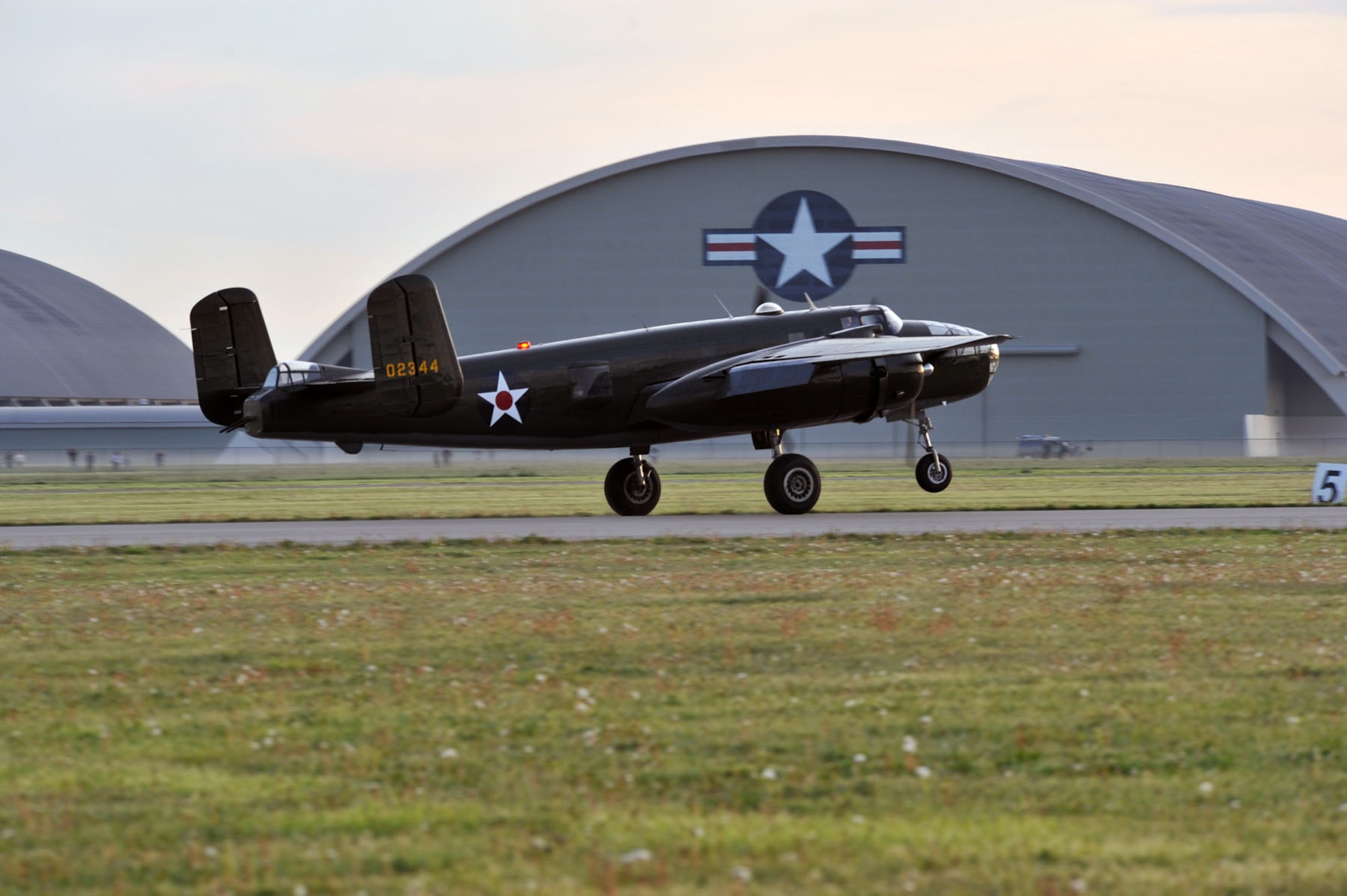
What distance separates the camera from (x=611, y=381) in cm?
2581

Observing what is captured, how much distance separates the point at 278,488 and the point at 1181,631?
3592 cm

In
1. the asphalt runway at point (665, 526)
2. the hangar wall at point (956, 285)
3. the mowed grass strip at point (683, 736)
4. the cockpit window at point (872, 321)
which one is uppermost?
the hangar wall at point (956, 285)

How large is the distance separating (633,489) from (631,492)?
7 centimetres

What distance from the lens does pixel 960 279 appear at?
69.2 meters

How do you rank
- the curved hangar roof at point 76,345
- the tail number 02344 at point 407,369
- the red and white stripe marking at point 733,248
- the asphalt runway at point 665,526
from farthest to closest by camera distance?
the curved hangar roof at point 76,345, the red and white stripe marking at point 733,248, the tail number 02344 at point 407,369, the asphalt runway at point 665,526

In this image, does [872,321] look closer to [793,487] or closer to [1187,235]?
[793,487]

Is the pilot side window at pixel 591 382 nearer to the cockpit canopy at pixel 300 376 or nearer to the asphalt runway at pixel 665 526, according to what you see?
the asphalt runway at pixel 665 526

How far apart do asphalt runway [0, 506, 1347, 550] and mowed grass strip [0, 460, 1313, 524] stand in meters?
1.45

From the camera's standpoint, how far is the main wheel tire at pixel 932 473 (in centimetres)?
2741

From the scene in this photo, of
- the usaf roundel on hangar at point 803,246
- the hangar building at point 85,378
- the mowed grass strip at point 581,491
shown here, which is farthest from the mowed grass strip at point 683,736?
the hangar building at point 85,378

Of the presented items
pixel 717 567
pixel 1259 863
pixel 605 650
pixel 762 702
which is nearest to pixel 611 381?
pixel 717 567

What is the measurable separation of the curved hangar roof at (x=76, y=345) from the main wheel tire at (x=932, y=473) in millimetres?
75731

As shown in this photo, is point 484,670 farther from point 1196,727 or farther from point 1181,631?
point 1181,631

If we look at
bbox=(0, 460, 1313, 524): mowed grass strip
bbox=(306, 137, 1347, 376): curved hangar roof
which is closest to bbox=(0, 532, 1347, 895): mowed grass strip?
bbox=(0, 460, 1313, 524): mowed grass strip
